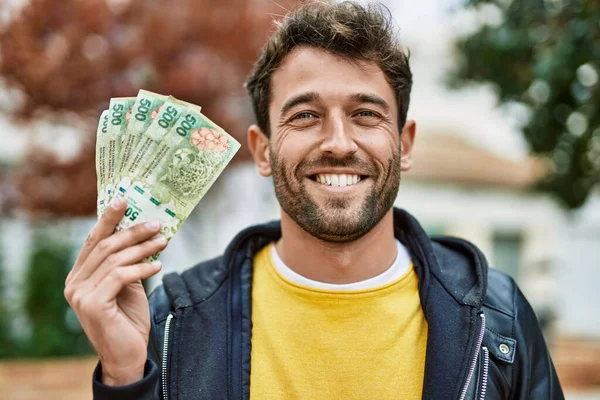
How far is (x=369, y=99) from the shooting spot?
248 cm

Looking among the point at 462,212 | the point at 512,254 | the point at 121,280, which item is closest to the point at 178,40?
the point at 121,280

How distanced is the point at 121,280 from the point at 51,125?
20.1 feet

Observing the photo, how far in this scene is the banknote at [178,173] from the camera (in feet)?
6.95

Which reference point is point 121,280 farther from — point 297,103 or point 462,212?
point 462,212

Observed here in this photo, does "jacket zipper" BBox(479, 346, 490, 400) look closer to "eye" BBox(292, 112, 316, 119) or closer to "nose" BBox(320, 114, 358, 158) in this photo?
"nose" BBox(320, 114, 358, 158)

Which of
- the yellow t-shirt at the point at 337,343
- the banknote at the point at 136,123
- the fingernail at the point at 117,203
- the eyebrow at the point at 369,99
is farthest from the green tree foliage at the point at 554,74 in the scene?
the fingernail at the point at 117,203

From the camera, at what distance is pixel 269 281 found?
2621 millimetres

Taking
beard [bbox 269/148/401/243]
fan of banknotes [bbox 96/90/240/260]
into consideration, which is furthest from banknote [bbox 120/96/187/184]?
beard [bbox 269/148/401/243]

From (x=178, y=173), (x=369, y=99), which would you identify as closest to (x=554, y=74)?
(x=369, y=99)

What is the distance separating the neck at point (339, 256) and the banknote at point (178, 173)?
1.58 ft

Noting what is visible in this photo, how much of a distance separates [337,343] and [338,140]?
723mm

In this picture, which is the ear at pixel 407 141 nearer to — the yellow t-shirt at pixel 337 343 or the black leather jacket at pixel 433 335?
the black leather jacket at pixel 433 335

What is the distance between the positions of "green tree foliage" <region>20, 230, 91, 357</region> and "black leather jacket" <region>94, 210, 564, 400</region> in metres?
7.96

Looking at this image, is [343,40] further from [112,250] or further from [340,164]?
[112,250]
